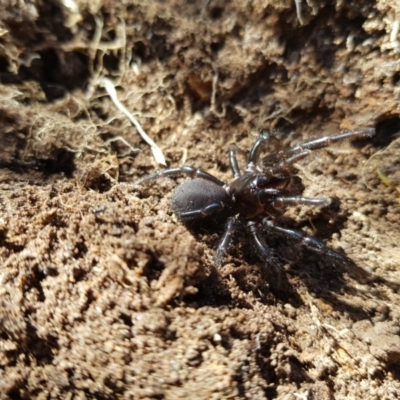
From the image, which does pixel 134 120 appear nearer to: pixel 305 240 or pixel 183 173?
pixel 183 173

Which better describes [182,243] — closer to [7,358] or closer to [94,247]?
[94,247]

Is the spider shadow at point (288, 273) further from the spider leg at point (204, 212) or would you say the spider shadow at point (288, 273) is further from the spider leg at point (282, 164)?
the spider leg at point (282, 164)

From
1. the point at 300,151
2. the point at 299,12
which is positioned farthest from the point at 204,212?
the point at 299,12

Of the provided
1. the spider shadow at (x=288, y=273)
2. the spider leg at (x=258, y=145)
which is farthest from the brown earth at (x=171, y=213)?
the spider leg at (x=258, y=145)

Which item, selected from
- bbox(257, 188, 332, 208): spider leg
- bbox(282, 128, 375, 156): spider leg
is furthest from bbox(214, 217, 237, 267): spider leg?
bbox(282, 128, 375, 156): spider leg

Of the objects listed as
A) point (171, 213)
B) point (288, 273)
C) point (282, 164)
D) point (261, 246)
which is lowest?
point (288, 273)

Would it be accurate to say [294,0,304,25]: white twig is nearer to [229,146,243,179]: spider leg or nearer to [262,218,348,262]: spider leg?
[229,146,243,179]: spider leg
